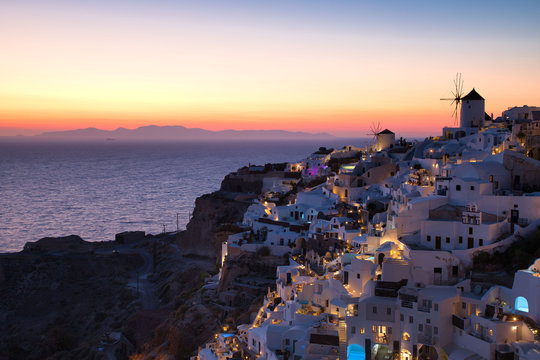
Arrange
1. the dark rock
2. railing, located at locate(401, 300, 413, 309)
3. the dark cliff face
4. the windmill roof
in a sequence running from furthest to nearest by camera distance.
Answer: the dark rock, the dark cliff face, the windmill roof, railing, located at locate(401, 300, 413, 309)

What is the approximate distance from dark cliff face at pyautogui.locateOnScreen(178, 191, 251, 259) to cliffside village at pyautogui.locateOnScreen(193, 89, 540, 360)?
1970 centimetres

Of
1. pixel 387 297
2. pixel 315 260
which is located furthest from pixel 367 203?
pixel 387 297

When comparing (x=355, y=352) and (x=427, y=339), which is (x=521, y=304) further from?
(x=355, y=352)

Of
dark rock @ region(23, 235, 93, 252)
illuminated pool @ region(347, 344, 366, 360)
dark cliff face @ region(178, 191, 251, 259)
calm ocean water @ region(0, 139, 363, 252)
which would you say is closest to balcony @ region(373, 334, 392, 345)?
illuminated pool @ region(347, 344, 366, 360)

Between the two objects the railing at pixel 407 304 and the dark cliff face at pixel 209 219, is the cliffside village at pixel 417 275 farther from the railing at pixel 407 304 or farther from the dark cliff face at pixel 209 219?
the dark cliff face at pixel 209 219

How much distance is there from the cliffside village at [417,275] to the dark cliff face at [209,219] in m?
19.7

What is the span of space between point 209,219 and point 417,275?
40426mm

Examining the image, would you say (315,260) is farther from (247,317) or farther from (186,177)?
(186,177)

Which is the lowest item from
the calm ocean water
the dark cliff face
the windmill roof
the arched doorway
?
the calm ocean water

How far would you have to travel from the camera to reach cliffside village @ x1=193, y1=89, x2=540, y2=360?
22531mm

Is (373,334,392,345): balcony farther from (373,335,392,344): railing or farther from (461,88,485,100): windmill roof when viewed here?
(461,88,485,100): windmill roof

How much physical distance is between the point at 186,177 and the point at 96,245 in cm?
9237

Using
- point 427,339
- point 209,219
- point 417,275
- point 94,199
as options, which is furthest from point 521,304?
point 94,199

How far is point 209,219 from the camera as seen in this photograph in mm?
63812
